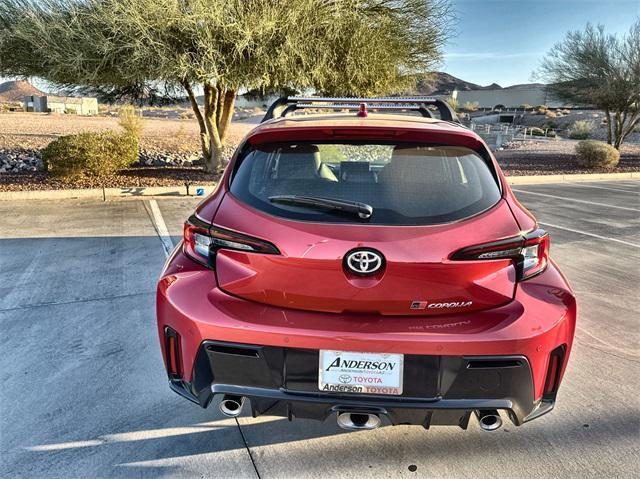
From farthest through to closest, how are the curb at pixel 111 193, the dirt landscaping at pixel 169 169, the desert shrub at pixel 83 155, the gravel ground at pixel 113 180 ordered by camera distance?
the dirt landscaping at pixel 169 169 → the desert shrub at pixel 83 155 → the gravel ground at pixel 113 180 → the curb at pixel 111 193

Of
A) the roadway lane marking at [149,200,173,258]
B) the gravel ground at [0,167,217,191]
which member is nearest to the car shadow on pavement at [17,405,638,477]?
the roadway lane marking at [149,200,173,258]

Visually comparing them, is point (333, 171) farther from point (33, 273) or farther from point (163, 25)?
point (163, 25)

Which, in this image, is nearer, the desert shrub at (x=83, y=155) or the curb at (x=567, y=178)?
the desert shrub at (x=83, y=155)

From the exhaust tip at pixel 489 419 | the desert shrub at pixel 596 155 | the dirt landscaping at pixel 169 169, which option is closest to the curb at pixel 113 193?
the dirt landscaping at pixel 169 169

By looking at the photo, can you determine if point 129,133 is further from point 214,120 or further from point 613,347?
point 613,347

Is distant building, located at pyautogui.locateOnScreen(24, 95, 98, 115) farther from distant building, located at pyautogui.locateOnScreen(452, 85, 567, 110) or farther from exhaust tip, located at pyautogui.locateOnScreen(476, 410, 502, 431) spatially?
exhaust tip, located at pyautogui.locateOnScreen(476, 410, 502, 431)

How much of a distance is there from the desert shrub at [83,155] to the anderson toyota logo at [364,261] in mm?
10320

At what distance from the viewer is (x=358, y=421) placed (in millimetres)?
2135

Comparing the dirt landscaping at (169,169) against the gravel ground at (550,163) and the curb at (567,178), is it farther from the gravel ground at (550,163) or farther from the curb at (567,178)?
the curb at (567,178)

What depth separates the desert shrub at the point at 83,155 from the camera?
10594 mm

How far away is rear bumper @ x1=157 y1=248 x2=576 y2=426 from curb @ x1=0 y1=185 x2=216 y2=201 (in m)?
7.96

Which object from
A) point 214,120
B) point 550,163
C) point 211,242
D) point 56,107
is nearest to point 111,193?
point 214,120

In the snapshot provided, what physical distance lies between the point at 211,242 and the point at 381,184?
839mm

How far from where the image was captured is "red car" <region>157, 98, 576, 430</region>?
200 cm
